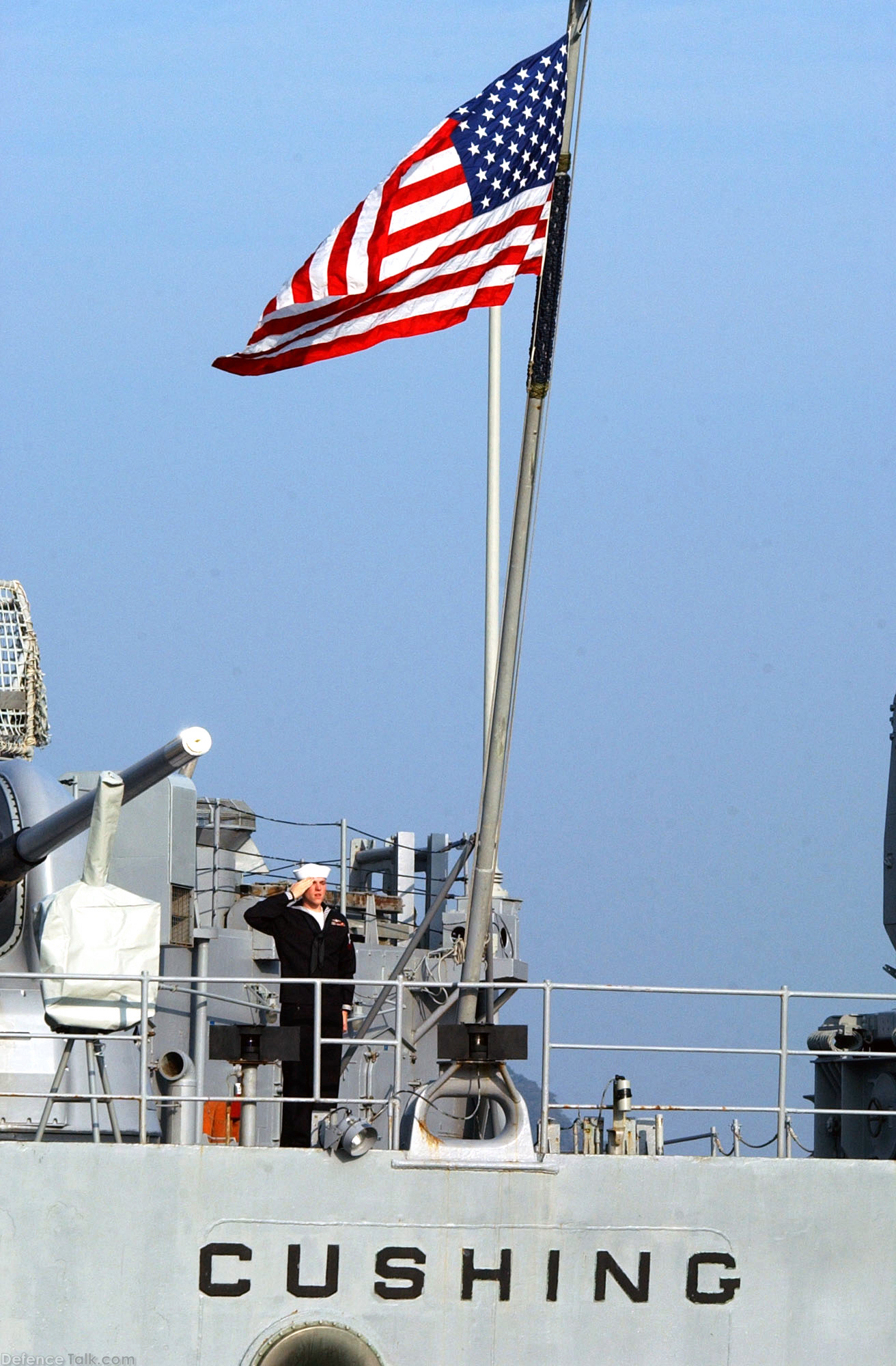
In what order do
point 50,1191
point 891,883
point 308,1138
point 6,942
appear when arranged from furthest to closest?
point 6,942 → point 891,883 → point 308,1138 → point 50,1191

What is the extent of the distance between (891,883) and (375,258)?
207 inches

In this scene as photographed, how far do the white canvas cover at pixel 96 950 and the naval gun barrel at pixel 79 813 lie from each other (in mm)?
662

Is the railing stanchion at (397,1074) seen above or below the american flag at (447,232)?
below

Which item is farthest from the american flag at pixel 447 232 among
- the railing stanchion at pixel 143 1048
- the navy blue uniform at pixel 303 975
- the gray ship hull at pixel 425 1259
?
the gray ship hull at pixel 425 1259

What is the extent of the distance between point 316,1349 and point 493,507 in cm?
547

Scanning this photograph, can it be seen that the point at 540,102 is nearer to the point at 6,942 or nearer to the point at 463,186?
the point at 463,186

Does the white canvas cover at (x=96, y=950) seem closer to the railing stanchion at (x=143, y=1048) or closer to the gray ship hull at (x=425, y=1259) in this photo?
the railing stanchion at (x=143, y=1048)

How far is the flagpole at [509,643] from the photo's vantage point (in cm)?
1107

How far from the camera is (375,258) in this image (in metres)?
11.3

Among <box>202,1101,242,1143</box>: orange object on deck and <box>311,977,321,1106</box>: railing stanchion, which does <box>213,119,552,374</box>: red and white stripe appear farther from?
<box>202,1101,242,1143</box>: orange object on deck

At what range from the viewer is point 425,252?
11.3m

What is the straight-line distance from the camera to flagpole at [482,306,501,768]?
41.7ft

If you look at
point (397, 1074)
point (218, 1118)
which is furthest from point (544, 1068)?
point (218, 1118)

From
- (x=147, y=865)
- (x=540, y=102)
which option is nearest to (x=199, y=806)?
(x=147, y=865)
